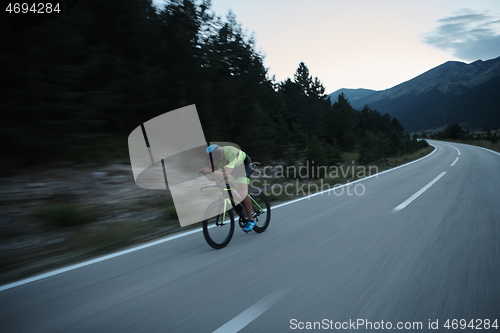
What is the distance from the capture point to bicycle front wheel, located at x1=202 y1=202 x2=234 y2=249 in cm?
460

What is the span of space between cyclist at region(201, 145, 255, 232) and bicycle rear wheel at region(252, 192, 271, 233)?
212 millimetres

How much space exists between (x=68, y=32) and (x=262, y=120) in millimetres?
11519

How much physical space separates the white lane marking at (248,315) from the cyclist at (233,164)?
206 centimetres

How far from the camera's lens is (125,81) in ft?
40.1

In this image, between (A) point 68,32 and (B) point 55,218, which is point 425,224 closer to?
(B) point 55,218

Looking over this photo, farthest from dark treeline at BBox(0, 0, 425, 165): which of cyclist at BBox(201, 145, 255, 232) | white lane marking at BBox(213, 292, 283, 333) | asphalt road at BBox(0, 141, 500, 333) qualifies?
white lane marking at BBox(213, 292, 283, 333)

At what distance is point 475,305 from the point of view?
8.78 feet

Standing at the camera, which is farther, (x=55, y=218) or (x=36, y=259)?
(x=55, y=218)

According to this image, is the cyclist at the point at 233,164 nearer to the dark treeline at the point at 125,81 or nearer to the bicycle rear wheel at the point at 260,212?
the bicycle rear wheel at the point at 260,212

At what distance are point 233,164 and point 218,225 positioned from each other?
104 cm

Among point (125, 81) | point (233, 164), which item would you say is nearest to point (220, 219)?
point (233, 164)

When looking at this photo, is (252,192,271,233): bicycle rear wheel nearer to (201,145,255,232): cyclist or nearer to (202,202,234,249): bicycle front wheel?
(201,145,255,232): cyclist

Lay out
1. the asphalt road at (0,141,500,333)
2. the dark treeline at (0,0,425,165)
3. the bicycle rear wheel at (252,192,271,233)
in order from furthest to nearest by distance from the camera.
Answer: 1. the dark treeline at (0,0,425,165)
2. the bicycle rear wheel at (252,192,271,233)
3. the asphalt road at (0,141,500,333)

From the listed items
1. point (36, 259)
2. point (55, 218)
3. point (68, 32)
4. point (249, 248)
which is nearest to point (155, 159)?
point (68, 32)
